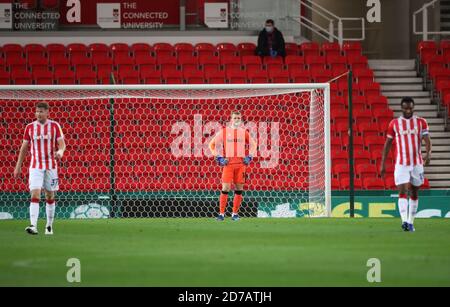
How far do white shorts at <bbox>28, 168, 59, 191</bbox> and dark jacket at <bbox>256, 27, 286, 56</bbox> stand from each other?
33.1 ft

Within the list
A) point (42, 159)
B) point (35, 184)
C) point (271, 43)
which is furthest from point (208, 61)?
point (35, 184)

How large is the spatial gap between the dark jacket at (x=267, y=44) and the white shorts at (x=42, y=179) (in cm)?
1010

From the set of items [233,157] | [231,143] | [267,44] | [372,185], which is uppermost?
[267,44]

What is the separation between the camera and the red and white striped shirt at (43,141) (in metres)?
12.2

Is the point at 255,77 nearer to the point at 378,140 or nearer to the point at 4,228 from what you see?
the point at 378,140

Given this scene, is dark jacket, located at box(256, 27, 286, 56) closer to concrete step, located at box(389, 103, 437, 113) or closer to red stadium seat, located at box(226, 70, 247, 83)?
red stadium seat, located at box(226, 70, 247, 83)

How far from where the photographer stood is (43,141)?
40.3ft

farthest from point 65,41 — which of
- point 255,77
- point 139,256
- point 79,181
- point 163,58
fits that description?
point 139,256

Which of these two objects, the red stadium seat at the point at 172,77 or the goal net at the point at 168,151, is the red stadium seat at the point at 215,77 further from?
the goal net at the point at 168,151

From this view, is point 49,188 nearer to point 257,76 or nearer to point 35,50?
point 257,76

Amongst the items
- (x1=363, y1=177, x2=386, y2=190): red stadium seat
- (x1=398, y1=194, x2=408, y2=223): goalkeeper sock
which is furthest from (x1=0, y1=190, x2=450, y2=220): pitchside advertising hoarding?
(x1=398, y1=194, x2=408, y2=223): goalkeeper sock

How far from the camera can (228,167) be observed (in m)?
15.3

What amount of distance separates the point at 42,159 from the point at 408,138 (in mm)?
4642

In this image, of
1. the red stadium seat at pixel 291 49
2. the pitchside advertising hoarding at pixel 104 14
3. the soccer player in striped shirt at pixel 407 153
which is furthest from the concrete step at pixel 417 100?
the soccer player in striped shirt at pixel 407 153
